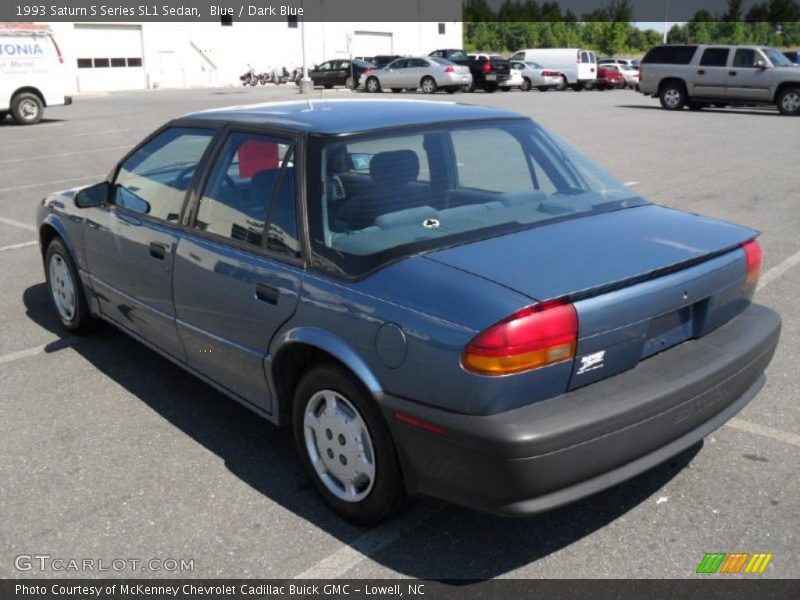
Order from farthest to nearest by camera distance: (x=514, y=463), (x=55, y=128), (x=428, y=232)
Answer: (x=55, y=128)
(x=428, y=232)
(x=514, y=463)

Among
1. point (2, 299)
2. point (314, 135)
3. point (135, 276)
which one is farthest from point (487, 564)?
point (2, 299)

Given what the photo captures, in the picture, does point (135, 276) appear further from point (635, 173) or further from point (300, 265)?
point (635, 173)

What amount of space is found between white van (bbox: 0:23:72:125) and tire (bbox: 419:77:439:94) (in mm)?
15387

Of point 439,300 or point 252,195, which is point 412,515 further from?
point 252,195

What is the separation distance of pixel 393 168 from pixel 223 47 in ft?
168

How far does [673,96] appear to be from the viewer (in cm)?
2488

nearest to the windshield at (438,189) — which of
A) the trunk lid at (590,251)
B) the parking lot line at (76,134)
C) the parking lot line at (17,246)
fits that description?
the trunk lid at (590,251)

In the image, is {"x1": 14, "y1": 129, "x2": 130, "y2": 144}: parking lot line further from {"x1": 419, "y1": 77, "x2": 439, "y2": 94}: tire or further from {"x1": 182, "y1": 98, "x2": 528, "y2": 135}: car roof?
{"x1": 419, "y1": 77, "x2": 439, "y2": 94}: tire

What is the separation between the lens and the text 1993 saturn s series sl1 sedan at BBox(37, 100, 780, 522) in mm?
2756

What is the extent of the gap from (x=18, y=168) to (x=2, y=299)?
27.4 ft

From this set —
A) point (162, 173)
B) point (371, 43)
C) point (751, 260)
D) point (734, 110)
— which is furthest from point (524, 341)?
point (371, 43)

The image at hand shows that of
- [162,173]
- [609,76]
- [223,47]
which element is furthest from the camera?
[223,47]

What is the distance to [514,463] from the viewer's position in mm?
2662

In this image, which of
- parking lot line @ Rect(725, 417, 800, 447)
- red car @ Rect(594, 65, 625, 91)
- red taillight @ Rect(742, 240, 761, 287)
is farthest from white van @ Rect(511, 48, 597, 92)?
red taillight @ Rect(742, 240, 761, 287)
